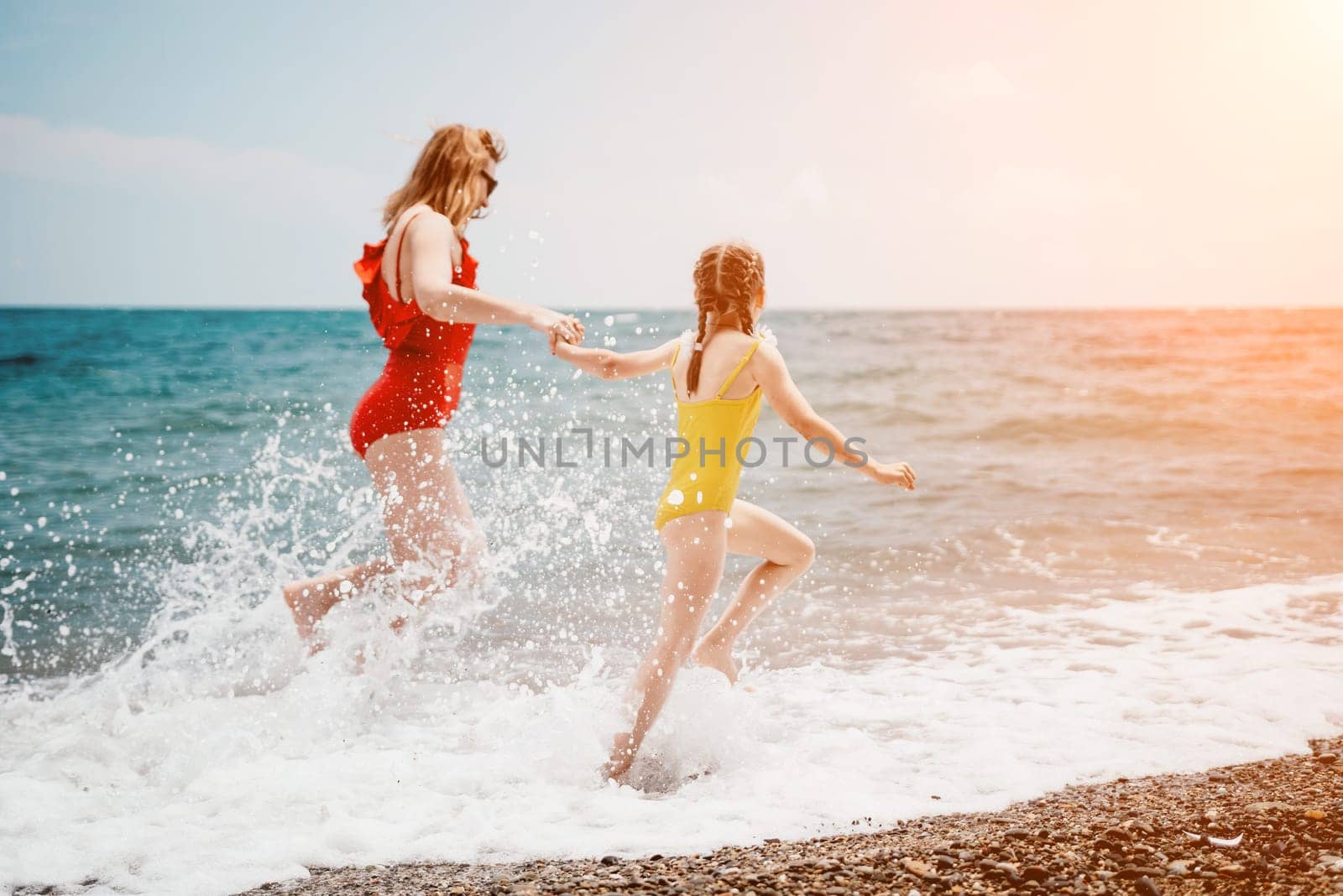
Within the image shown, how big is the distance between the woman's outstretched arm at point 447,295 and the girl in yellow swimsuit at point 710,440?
23.7 inches

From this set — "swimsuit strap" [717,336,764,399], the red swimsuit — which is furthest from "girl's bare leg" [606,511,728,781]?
the red swimsuit

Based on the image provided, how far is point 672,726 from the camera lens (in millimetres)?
4051

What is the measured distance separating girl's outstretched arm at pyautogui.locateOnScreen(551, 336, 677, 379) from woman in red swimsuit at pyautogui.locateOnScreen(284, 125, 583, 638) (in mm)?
65

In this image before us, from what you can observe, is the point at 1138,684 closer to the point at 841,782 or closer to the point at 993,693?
the point at 993,693

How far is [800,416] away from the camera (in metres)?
3.74

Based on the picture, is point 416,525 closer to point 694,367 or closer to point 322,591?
point 322,591

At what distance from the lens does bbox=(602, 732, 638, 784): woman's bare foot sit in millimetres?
3721

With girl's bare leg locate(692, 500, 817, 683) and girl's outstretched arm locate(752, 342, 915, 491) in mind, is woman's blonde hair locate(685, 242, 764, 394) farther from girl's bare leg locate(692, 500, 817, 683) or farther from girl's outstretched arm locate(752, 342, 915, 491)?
girl's bare leg locate(692, 500, 817, 683)

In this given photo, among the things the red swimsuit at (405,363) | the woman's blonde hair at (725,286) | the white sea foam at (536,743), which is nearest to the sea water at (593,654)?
the white sea foam at (536,743)

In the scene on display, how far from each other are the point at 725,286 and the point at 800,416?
57 centimetres

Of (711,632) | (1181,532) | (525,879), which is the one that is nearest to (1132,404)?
(1181,532)

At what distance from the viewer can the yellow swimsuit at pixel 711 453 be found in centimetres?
368

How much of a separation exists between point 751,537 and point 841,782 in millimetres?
998

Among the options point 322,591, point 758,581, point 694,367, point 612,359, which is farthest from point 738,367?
point 322,591
